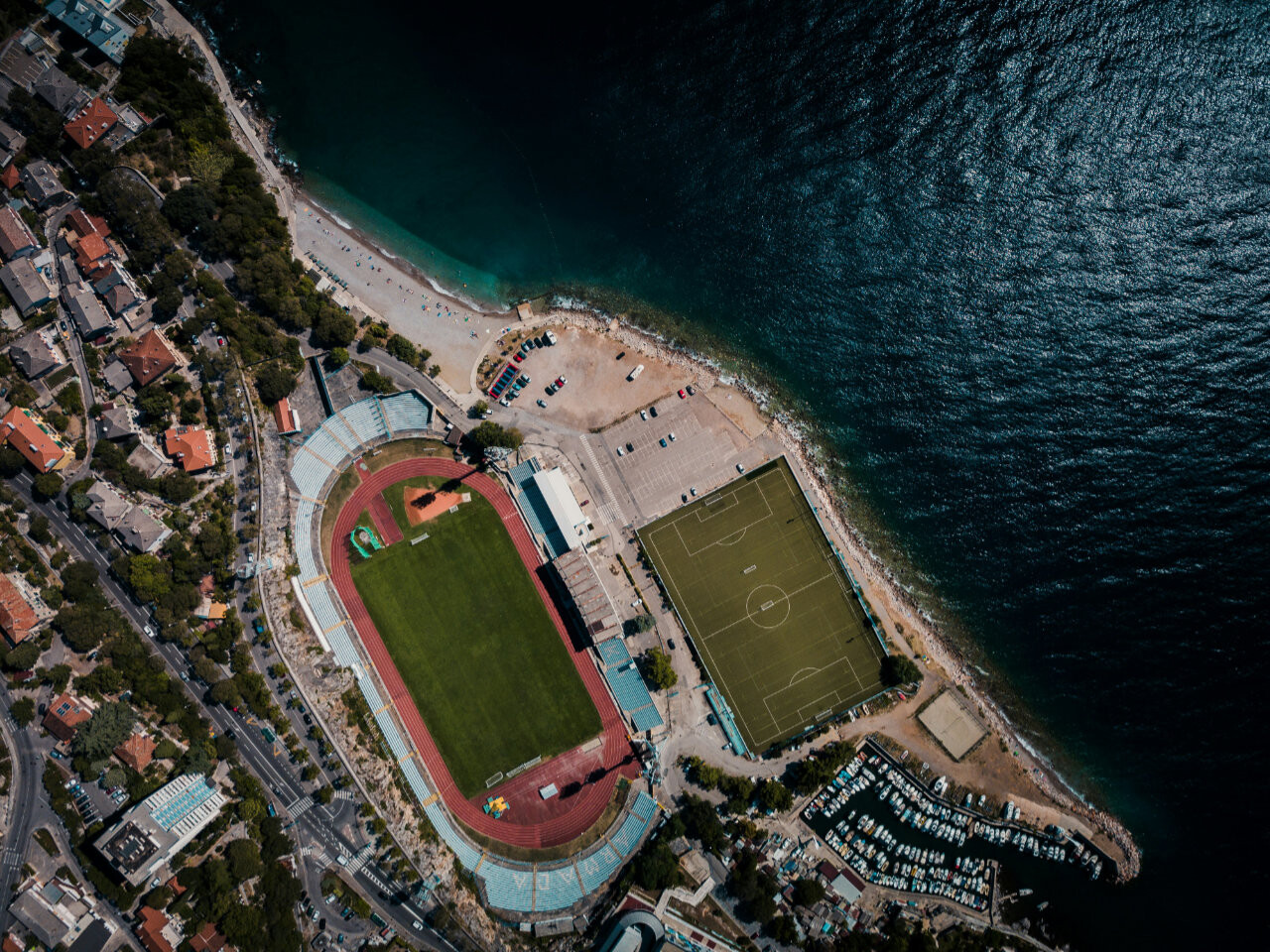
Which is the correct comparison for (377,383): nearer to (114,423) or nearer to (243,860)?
(114,423)

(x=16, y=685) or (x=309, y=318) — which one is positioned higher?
(x=309, y=318)

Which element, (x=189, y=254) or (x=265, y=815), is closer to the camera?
(x=265, y=815)

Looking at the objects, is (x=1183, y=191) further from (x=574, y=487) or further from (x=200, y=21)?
(x=200, y=21)

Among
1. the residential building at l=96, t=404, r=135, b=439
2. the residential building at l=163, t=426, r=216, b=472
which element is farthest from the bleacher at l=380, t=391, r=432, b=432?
the residential building at l=96, t=404, r=135, b=439

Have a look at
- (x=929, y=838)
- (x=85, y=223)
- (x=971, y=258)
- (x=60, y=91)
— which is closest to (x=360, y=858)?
(x=929, y=838)

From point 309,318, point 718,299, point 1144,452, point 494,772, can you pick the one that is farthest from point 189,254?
point 1144,452

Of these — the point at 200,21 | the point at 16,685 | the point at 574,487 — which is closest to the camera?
the point at 16,685

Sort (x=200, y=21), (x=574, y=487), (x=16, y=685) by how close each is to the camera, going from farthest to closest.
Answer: (x=200, y=21) < (x=574, y=487) < (x=16, y=685)

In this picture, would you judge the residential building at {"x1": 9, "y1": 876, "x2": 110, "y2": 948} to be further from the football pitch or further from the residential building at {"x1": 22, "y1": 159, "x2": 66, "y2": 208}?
the residential building at {"x1": 22, "y1": 159, "x2": 66, "y2": 208}
